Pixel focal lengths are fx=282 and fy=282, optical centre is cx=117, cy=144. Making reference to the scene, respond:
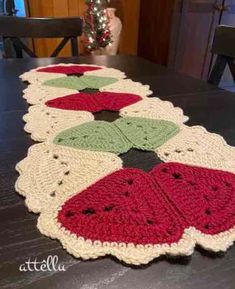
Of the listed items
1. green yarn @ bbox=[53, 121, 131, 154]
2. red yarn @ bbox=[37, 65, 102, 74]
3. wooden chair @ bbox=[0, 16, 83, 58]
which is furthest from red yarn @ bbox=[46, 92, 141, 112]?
wooden chair @ bbox=[0, 16, 83, 58]

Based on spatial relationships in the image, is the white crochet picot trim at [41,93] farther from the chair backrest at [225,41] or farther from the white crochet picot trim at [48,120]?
the chair backrest at [225,41]

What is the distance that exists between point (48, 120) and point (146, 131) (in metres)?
0.22

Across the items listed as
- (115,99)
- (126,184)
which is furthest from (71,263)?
(115,99)

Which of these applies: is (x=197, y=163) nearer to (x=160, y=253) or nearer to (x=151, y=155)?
(x=151, y=155)

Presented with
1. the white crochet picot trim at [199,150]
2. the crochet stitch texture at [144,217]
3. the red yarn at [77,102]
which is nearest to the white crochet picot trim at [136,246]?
the crochet stitch texture at [144,217]

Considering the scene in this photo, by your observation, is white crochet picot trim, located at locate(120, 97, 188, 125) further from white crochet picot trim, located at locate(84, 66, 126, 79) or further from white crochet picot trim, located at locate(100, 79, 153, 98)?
white crochet picot trim, located at locate(84, 66, 126, 79)

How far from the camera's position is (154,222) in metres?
0.34

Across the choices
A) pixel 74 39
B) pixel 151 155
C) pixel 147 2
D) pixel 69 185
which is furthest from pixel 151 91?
pixel 147 2

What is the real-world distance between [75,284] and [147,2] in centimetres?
319

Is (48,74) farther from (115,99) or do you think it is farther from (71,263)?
(71,263)

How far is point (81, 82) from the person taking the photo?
0.87 m

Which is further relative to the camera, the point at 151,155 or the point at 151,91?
the point at 151,91

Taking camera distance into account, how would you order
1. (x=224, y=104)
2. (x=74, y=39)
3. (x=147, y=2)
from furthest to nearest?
(x=147, y=2)
(x=74, y=39)
(x=224, y=104)

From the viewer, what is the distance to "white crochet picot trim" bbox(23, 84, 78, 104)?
741mm
